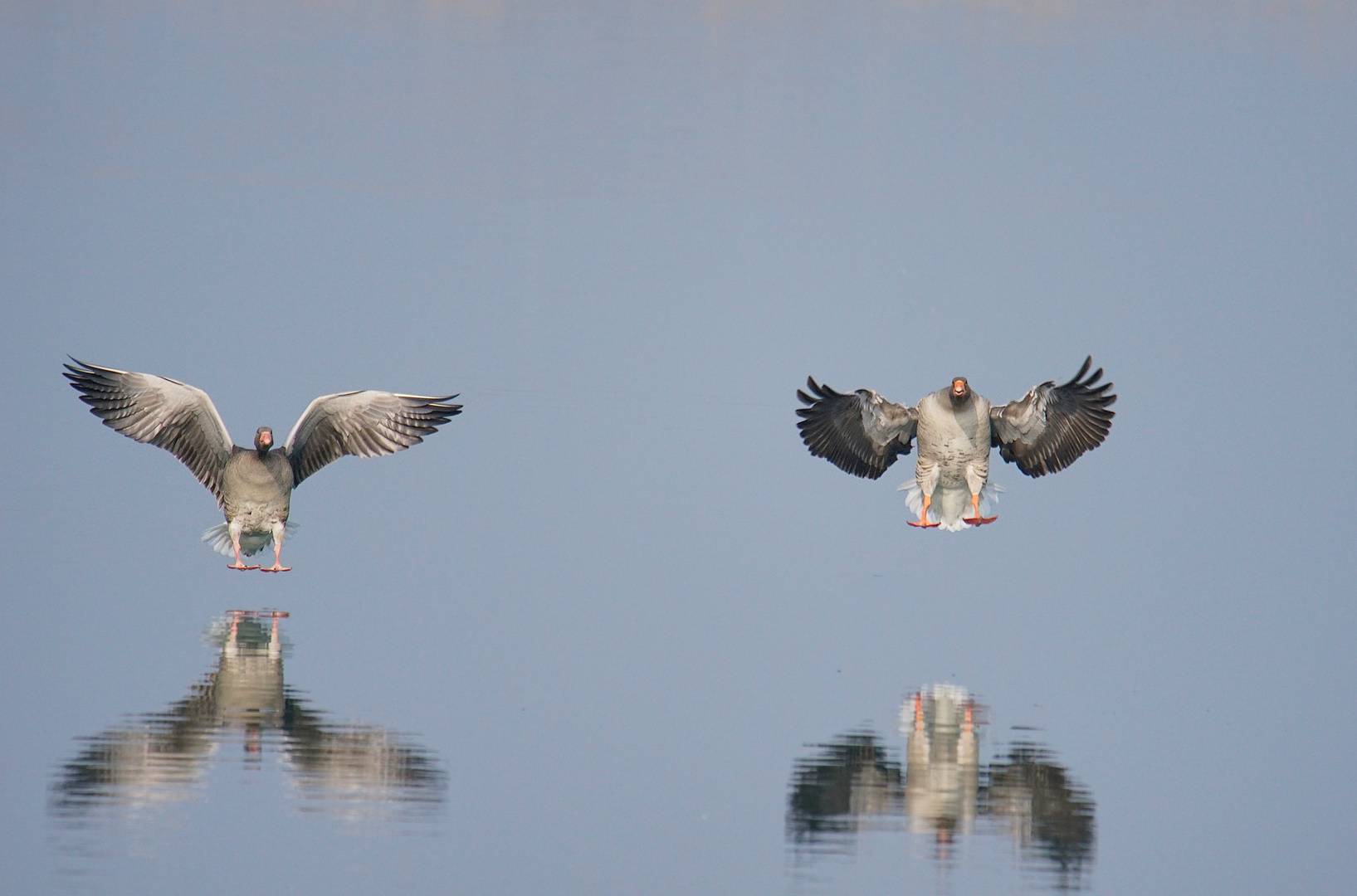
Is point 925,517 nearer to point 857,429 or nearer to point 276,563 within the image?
point 857,429

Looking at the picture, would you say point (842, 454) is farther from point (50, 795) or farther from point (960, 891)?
point (50, 795)

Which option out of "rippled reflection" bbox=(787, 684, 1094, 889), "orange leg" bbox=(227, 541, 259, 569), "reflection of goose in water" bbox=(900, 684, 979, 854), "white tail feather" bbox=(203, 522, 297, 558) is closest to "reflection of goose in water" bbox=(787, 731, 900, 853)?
"rippled reflection" bbox=(787, 684, 1094, 889)

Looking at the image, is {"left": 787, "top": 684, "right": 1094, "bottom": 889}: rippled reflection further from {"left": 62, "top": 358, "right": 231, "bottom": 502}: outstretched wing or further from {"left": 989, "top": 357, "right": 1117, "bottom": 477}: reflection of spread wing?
{"left": 62, "top": 358, "right": 231, "bottom": 502}: outstretched wing

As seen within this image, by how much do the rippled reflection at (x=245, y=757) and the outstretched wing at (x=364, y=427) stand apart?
368cm

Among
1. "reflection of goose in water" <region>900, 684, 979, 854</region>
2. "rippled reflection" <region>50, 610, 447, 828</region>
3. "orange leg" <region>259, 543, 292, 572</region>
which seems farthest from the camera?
"orange leg" <region>259, 543, 292, 572</region>

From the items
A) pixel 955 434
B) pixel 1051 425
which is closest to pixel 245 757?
pixel 955 434

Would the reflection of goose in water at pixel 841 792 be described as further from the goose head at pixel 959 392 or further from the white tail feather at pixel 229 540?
the white tail feather at pixel 229 540

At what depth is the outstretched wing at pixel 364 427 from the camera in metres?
14.6

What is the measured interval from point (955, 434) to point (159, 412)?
6538 millimetres

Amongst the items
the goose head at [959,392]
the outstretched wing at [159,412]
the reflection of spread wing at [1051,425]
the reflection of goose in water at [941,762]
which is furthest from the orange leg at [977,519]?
the outstretched wing at [159,412]

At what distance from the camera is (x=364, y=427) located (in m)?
14.9

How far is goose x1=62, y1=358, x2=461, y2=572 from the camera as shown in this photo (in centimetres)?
1415

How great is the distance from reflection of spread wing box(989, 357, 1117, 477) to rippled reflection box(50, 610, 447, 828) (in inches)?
261

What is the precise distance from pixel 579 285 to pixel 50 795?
47.3 ft
